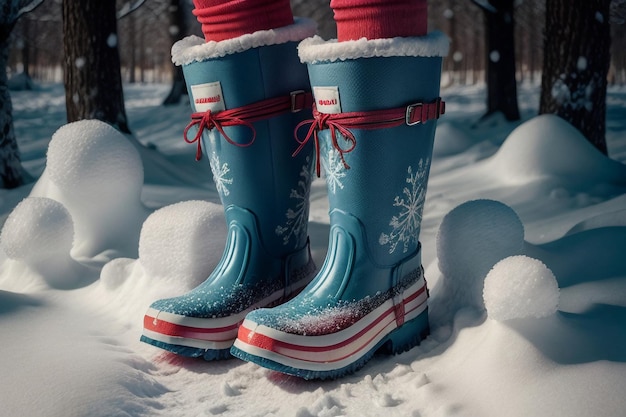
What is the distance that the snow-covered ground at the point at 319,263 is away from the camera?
1417 millimetres

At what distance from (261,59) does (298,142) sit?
0.21 metres

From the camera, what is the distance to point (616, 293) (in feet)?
5.43

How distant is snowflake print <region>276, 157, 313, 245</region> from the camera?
6.09 feet

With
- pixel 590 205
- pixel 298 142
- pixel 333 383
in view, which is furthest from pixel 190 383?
pixel 590 205

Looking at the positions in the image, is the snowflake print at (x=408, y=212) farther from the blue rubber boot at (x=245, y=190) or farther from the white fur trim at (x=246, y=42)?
the white fur trim at (x=246, y=42)

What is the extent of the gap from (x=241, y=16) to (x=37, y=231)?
1.04m

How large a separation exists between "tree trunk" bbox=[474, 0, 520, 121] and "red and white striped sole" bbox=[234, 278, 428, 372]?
5182 millimetres

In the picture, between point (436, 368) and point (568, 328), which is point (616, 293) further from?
point (436, 368)

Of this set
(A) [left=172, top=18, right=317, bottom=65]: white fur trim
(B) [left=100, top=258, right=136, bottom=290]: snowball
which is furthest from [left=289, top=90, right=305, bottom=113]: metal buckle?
(B) [left=100, top=258, right=136, bottom=290]: snowball

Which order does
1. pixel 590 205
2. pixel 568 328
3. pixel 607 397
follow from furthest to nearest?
pixel 590 205 → pixel 568 328 → pixel 607 397

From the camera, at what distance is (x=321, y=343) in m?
1.54

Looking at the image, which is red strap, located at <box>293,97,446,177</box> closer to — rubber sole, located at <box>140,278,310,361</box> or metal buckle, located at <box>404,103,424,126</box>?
metal buckle, located at <box>404,103,424,126</box>

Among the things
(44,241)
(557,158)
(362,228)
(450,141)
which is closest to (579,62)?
(557,158)

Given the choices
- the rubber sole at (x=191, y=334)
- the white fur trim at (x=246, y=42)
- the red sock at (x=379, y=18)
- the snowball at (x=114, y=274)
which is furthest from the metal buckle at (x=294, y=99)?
the snowball at (x=114, y=274)
